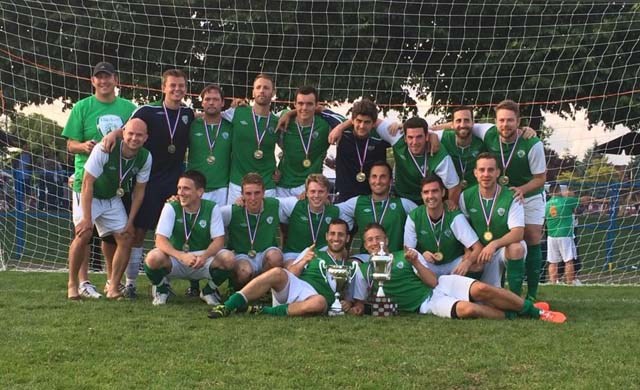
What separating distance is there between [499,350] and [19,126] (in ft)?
24.0

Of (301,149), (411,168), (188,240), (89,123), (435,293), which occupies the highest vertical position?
(89,123)

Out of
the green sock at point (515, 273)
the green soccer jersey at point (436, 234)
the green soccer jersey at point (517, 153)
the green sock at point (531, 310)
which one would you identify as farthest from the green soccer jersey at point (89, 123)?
the green sock at point (531, 310)

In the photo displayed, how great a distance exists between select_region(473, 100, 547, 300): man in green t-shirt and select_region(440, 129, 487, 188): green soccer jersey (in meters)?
0.07

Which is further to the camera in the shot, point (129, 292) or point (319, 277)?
point (129, 292)

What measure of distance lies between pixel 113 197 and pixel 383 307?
2245 mm

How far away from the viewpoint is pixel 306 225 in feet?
16.9

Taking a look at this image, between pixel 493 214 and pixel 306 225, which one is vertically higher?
pixel 493 214

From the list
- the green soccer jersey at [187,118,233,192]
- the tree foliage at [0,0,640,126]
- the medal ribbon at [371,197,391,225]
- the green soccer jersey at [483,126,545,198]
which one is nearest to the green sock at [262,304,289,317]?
the medal ribbon at [371,197,391,225]

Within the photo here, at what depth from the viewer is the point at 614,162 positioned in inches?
398

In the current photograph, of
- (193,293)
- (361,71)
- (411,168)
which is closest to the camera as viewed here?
(411,168)

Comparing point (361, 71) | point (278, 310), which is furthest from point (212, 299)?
point (361, 71)

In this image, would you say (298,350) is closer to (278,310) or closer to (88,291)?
(278,310)

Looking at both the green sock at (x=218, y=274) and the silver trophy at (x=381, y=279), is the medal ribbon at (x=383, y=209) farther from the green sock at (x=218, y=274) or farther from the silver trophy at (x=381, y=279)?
the green sock at (x=218, y=274)

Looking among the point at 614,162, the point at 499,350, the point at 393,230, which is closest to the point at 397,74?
the point at 614,162
